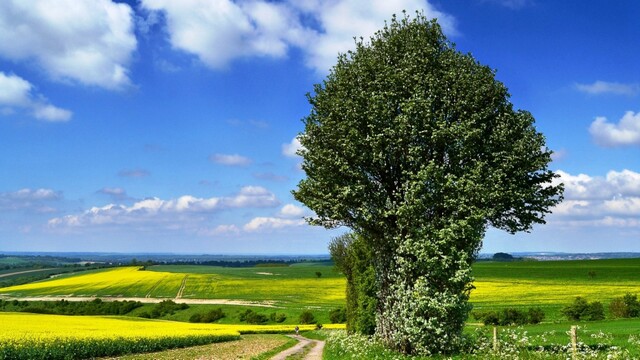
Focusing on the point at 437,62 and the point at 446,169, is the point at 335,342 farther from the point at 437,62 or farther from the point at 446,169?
the point at 437,62

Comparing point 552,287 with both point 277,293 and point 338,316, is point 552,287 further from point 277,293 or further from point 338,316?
point 277,293

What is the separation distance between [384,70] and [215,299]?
109 meters

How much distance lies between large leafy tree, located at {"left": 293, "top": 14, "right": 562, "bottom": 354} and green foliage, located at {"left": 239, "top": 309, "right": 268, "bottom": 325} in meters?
62.8

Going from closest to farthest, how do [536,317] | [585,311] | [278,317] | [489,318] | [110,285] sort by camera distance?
[585,311] → [536,317] → [489,318] → [278,317] → [110,285]

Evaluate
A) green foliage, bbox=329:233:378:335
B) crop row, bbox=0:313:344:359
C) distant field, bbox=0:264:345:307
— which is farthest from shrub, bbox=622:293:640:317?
distant field, bbox=0:264:345:307

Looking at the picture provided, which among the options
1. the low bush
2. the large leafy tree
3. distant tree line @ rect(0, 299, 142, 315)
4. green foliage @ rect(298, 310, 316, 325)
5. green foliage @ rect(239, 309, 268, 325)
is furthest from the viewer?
distant tree line @ rect(0, 299, 142, 315)

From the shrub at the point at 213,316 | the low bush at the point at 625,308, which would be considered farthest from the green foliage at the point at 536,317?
the shrub at the point at 213,316

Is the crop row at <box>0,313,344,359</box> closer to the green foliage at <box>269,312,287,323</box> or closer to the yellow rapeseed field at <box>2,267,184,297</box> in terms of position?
the green foliage at <box>269,312,287,323</box>

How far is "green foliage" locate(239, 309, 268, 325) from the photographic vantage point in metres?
87.9

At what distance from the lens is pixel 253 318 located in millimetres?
88375

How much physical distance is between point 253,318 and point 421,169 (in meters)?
69.7

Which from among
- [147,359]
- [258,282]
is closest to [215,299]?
[258,282]

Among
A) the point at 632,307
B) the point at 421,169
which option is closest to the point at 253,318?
the point at 632,307

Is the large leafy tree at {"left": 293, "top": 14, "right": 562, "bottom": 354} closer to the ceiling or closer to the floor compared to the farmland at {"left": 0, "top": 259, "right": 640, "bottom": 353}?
closer to the ceiling
